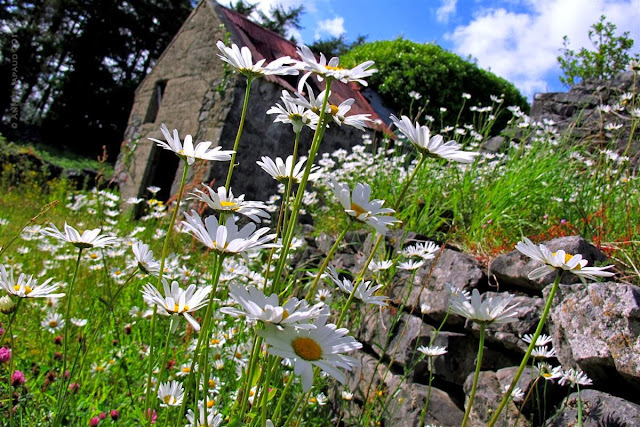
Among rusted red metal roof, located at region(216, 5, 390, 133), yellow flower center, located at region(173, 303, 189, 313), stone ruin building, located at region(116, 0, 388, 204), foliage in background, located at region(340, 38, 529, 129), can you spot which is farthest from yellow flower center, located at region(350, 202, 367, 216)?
foliage in background, located at region(340, 38, 529, 129)

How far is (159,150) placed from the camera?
8617 millimetres

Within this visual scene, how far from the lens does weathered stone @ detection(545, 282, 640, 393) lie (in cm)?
173

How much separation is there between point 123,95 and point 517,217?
19.3 meters

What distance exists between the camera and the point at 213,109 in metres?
7.42

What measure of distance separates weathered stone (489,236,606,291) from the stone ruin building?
167 inches

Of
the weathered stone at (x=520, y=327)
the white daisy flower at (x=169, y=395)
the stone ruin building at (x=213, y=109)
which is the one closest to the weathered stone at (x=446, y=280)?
the weathered stone at (x=520, y=327)

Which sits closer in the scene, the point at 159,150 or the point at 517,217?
the point at 517,217

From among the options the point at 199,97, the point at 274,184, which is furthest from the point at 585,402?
the point at 199,97

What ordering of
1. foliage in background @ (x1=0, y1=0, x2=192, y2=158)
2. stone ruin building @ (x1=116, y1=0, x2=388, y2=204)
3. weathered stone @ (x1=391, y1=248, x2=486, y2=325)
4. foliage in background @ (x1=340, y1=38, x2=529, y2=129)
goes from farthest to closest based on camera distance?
foliage in background @ (x1=0, y1=0, x2=192, y2=158), foliage in background @ (x1=340, y1=38, x2=529, y2=129), stone ruin building @ (x1=116, y1=0, x2=388, y2=204), weathered stone @ (x1=391, y1=248, x2=486, y2=325)

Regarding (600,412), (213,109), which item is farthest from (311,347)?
(213,109)

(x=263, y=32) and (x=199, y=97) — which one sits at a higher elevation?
(x=263, y=32)

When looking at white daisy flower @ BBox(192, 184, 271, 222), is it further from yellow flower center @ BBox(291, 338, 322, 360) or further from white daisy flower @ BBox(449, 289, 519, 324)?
white daisy flower @ BBox(449, 289, 519, 324)

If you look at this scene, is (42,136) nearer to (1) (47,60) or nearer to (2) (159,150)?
(1) (47,60)

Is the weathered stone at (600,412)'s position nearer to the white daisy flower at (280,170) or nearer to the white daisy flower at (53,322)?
the white daisy flower at (280,170)
